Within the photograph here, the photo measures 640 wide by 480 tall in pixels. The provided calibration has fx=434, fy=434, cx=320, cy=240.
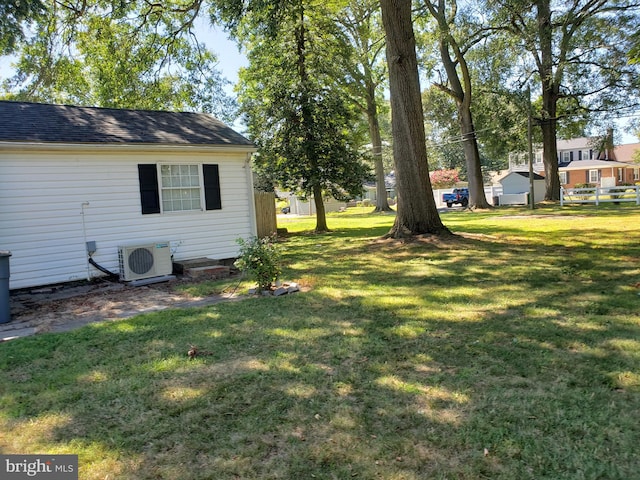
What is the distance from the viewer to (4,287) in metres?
5.84

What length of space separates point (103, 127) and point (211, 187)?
2.53 m

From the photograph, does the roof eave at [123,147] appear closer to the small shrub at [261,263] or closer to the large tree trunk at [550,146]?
the small shrub at [261,263]

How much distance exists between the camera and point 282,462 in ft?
7.94

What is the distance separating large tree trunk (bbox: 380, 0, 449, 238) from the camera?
1022 cm

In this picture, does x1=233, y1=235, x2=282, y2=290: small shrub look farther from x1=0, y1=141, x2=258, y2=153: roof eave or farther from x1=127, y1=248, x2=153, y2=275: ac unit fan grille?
x1=0, y1=141, x2=258, y2=153: roof eave

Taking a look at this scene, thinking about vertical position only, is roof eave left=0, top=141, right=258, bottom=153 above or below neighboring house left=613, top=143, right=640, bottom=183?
below

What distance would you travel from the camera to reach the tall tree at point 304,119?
51.4ft

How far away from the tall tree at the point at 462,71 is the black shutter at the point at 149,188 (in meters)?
14.2

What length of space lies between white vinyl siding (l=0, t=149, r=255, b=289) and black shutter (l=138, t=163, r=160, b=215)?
10 centimetres

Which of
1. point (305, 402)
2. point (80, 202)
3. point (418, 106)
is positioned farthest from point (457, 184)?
point (305, 402)

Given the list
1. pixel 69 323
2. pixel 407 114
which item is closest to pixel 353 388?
pixel 69 323

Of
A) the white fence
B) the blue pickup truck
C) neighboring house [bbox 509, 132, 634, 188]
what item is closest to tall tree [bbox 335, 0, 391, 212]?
the blue pickup truck

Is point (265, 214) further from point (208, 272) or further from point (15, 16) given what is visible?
point (15, 16)

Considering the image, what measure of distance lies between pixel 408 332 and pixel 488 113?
2490 cm
